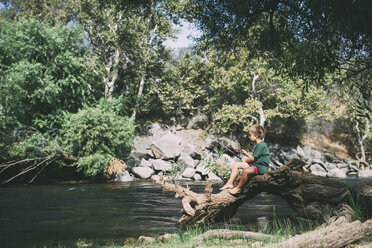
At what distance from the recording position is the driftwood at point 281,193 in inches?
249

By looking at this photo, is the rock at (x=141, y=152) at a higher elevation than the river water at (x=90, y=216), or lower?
higher

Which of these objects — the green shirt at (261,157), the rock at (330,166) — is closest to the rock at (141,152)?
the green shirt at (261,157)

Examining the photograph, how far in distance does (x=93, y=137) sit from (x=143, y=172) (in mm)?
4735

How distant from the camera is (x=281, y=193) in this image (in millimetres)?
7156

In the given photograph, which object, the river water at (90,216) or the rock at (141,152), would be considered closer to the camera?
the river water at (90,216)

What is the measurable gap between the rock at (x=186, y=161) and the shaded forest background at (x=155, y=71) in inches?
184

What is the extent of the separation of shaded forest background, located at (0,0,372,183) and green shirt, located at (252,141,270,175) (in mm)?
1914

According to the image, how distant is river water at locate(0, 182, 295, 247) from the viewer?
6.35 metres

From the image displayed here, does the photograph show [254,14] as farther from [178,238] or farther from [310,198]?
[178,238]

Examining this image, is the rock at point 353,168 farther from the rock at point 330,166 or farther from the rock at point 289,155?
the rock at point 289,155

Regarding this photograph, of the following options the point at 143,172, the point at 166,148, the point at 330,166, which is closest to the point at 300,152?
the point at 330,166

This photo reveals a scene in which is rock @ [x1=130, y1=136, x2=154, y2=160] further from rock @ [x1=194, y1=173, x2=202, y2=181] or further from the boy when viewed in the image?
the boy

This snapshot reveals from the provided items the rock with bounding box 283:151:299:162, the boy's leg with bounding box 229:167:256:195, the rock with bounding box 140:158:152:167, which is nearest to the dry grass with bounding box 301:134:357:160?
the rock with bounding box 283:151:299:162

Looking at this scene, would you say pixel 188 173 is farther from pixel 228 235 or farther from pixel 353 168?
pixel 353 168
